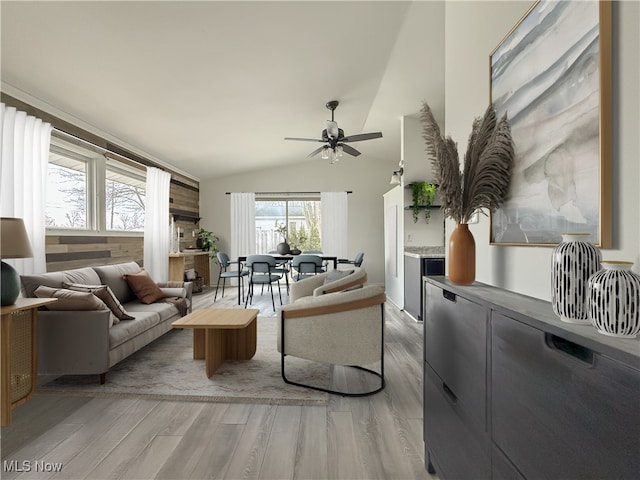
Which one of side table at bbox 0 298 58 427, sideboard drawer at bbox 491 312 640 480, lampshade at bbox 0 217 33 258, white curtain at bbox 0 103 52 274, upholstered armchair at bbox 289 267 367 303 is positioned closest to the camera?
sideboard drawer at bbox 491 312 640 480

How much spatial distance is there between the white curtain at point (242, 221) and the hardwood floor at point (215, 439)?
5.29m

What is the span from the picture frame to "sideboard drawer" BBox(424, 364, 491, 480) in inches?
28.1

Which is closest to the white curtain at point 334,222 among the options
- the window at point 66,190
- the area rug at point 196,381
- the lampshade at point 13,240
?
the area rug at point 196,381

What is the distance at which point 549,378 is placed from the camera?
79cm

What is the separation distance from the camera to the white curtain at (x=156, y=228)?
5211mm

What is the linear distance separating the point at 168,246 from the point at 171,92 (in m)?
2.82

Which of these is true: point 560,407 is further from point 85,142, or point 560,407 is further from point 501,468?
point 85,142

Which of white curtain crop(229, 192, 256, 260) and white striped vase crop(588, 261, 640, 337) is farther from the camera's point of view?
white curtain crop(229, 192, 256, 260)

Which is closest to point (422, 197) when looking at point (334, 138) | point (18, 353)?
point (334, 138)

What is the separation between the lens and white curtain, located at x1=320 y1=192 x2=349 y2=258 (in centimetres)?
750

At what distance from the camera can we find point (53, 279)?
2.84 m

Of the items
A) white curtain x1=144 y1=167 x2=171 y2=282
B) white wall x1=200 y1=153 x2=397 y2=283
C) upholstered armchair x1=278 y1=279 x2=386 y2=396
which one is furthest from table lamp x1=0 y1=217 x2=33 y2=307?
white wall x1=200 y1=153 x2=397 y2=283

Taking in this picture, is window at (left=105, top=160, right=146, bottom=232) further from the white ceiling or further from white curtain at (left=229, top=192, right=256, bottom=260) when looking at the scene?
white curtain at (left=229, top=192, right=256, bottom=260)

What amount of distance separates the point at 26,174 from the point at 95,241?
138 centimetres
